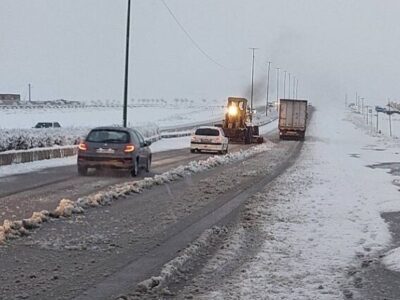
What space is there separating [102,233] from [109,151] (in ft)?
34.5

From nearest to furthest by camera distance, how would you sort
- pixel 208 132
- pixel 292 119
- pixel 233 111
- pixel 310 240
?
1. pixel 310 240
2. pixel 208 132
3. pixel 233 111
4. pixel 292 119

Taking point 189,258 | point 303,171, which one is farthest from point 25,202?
point 303,171

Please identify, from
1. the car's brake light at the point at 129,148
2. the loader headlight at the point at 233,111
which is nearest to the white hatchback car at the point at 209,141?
the loader headlight at the point at 233,111

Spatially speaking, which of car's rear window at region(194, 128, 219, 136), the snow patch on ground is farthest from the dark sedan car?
car's rear window at region(194, 128, 219, 136)

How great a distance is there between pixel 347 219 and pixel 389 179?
10.1m

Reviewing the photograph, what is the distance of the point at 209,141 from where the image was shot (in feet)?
122

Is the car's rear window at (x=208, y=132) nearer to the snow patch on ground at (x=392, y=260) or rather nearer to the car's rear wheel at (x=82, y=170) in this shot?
the car's rear wheel at (x=82, y=170)

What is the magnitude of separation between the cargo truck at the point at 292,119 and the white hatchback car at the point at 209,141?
21.3 metres

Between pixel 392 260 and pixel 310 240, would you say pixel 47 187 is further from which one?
pixel 392 260

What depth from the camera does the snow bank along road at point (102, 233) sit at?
7.71 m

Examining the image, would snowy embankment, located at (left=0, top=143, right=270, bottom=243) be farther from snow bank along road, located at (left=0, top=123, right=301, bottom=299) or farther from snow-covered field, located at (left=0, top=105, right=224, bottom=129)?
snow-covered field, located at (left=0, top=105, right=224, bottom=129)

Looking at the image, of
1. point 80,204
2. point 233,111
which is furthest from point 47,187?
point 233,111

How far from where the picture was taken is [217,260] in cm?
914

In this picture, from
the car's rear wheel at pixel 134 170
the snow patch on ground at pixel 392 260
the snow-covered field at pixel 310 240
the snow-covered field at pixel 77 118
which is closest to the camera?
the snow-covered field at pixel 310 240
